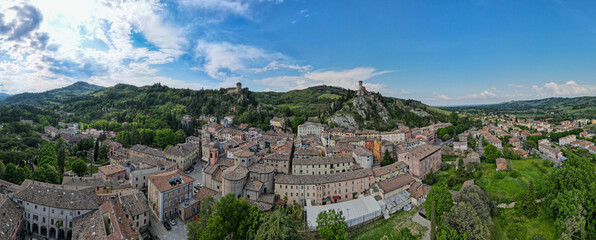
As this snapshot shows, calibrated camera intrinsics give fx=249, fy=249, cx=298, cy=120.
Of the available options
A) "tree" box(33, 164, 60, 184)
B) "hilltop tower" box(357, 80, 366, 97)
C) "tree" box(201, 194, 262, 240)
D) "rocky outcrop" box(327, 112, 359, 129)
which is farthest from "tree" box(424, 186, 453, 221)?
"hilltop tower" box(357, 80, 366, 97)

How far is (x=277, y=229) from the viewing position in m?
25.4

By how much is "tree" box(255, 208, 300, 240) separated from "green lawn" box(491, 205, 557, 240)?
24672mm

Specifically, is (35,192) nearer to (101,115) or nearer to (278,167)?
(278,167)

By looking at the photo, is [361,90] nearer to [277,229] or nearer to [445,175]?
[445,175]

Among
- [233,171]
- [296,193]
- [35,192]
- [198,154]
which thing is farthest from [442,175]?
[35,192]

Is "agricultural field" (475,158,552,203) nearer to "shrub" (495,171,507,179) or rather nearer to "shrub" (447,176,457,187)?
"shrub" (495,171,507,179)

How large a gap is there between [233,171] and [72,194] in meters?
19.7

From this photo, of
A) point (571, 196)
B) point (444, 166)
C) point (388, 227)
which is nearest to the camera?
point (571, 196)

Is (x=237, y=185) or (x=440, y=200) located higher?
(x=237, y=185)

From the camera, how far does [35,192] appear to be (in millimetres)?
30094

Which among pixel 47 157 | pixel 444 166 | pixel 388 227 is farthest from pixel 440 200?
pixel 47 157

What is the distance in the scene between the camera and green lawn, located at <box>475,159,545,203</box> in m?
37.0

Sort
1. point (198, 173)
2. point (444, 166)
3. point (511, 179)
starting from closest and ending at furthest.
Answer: point (511, 179), point (444, 166), point (198, 173)

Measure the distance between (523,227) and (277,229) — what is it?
29612 mm
